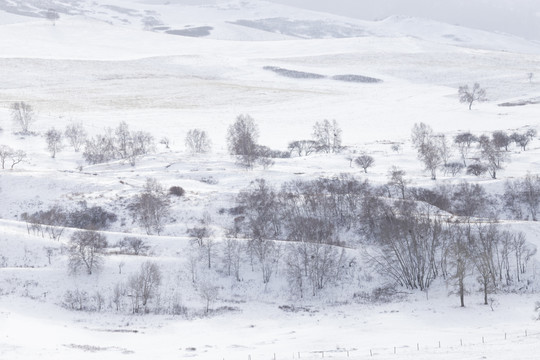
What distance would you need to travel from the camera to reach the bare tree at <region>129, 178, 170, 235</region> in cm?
6462

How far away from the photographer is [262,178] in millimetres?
77500

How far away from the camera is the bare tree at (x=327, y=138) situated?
10628cm

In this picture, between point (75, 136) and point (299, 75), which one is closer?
point (75, 136)

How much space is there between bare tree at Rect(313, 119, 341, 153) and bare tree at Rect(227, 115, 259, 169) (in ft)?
38.4

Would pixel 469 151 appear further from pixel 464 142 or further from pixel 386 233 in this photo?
pixel 386 233

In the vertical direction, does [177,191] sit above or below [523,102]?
below

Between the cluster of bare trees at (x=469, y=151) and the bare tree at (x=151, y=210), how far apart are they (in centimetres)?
3476

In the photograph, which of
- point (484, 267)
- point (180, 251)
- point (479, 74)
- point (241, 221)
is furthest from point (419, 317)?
point (479, 74)

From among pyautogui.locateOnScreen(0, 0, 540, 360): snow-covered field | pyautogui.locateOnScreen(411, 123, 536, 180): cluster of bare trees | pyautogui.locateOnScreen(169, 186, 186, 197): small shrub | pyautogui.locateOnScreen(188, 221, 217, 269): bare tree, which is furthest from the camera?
pyautogui.locateOnScreen(411, 123, 536, 180): cluster of bare trees

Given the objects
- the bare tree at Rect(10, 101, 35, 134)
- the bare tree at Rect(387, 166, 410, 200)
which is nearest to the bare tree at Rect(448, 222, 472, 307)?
the bare tree at Rect(387, 166, 410, 200)

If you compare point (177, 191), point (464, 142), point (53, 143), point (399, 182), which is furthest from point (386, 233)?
point (53, 143)

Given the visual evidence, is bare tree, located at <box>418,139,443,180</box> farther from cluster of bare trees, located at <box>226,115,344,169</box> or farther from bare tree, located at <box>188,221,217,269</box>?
bare tree, located at <box>188,221,217,269</box>

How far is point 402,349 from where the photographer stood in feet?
113

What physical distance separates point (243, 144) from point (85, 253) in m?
48.7
